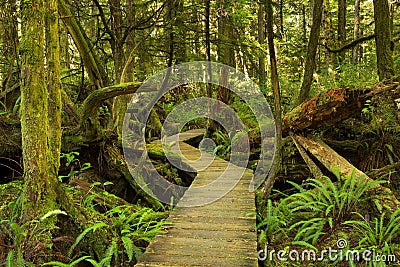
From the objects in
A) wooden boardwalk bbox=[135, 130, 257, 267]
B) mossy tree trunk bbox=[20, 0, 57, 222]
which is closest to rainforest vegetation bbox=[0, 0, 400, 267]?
mossy tree trunk bbox=[20, 0, 57, 222]

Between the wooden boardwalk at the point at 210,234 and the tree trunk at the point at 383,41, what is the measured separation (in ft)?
14.6

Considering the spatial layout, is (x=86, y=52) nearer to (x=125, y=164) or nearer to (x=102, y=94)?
(x=102, y=94)

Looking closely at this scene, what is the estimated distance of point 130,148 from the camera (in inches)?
338

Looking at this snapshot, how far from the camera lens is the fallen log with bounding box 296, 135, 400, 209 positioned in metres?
5.57

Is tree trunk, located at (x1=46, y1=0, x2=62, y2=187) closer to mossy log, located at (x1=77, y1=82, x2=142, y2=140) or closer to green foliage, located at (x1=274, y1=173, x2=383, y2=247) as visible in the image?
mossy log, located at (x1=77, y1=82, x2=142, y2=140)

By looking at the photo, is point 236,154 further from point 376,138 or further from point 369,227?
point 369,227

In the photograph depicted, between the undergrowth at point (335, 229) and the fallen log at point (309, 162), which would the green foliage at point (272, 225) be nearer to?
the undergrowth at point (335, 229)

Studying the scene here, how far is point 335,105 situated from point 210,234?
406cm

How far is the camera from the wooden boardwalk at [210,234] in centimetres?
390

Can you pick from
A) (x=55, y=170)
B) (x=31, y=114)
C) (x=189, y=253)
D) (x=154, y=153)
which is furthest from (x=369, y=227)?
(x=154, y=153)

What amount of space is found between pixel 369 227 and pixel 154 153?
18.1 ft

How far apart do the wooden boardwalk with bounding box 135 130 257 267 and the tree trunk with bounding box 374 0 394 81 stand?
4455 millimetres

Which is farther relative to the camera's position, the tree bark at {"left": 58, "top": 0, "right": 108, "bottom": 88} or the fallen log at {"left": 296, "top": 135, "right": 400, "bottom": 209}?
the tree bark at {"left": 58, "top": 0, "right": 108, "bottom": 88}

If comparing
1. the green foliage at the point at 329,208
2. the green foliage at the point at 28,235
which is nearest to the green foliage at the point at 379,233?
the green foliage at the point at 329,208
